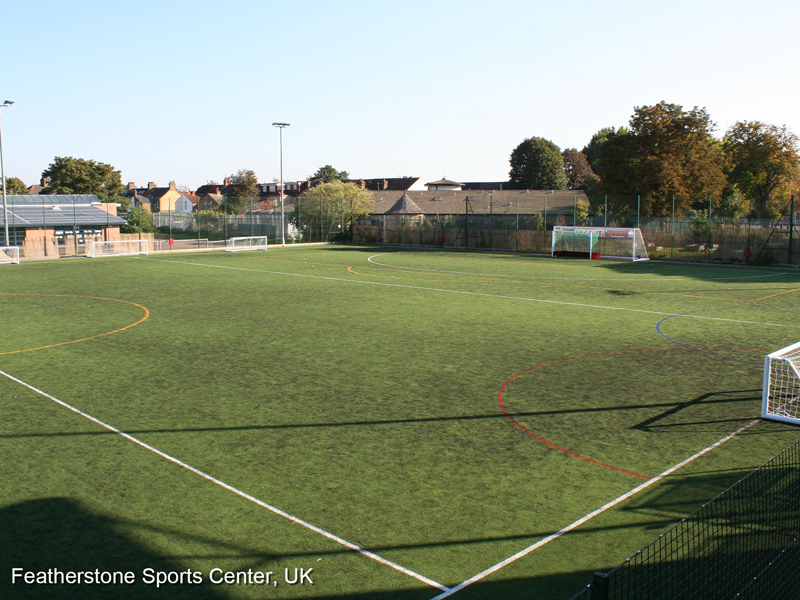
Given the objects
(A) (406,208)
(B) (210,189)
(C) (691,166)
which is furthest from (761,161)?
(B) (210,189)

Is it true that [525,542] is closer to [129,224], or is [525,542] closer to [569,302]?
[569,302]

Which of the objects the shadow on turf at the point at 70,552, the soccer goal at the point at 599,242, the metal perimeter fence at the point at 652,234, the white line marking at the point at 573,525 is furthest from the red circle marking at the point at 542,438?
the soccer goal at the point at 599,242

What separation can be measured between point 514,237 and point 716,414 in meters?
32.4

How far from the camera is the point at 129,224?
59.1m

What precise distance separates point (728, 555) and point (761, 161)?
171ft

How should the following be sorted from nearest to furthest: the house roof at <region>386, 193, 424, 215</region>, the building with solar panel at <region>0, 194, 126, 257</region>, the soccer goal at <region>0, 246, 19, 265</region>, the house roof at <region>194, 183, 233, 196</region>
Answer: the soccer goal at <region>0, 246, 19, 265</region>, the building with solar panel at <region>0, 194, 126, 257</region>, the house roof at <region>386, 193, 424, 215</region>, the house roof at <region>194, 183, 233, 196</region>

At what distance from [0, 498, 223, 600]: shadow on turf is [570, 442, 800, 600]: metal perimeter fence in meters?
3.35

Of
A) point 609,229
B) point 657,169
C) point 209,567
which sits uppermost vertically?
point 657,169

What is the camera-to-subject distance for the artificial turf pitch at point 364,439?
546 centimetres

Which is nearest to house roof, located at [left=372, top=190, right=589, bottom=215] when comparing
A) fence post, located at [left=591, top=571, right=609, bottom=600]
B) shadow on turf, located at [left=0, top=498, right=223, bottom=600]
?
shadow on turf, located at [left=0, top=498, right=223, bottom=600]

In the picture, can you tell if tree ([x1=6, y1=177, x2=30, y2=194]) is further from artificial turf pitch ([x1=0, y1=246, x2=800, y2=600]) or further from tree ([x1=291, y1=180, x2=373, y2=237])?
artificial turf pitch ([x1=0, y1=246, x2=800, y2=600])

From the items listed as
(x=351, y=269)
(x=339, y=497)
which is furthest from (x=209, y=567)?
(x=351, y=269)

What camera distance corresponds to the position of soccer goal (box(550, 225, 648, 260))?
35.0 metres

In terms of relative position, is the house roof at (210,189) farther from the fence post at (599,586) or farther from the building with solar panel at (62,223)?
the fence post at (599,586)
